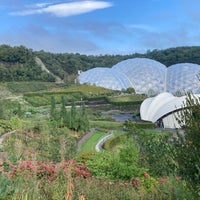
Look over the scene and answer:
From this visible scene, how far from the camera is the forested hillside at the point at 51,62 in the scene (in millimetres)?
79000

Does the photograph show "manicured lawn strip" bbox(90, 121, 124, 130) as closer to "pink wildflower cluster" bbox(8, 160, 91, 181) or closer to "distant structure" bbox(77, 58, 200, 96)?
"pink wildflower cluster" bbox(8, 160, 91, 181)

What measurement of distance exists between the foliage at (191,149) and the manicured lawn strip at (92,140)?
18325 millimetres

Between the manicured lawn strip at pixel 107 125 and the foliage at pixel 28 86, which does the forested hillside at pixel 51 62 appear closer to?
the foliage at pixel 28 86

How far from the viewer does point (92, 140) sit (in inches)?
1081

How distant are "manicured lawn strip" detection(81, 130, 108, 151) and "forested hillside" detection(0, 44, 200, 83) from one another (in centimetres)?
4763

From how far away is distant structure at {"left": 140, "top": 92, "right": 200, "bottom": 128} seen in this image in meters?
39.4

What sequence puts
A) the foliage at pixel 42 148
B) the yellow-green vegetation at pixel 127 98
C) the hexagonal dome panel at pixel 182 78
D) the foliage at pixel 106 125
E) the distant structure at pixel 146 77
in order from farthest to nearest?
the distant structure at pixel 146 77, the hexagonal dome panel at pixel 182 78, the yellow-green vegetation at pixel 127 98, the foliage at pixel 106 125, the foliage at pixel 42 148

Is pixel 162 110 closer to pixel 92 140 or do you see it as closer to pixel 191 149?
pixel 92 140

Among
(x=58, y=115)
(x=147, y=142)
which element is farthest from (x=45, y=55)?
(x=147, y=142)

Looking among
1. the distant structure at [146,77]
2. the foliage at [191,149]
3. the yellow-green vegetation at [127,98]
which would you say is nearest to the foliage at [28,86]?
the distant structure at [146,77]

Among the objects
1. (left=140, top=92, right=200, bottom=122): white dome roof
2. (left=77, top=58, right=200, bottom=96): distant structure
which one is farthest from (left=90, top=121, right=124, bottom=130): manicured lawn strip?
(left=77, top=58, right=200, bottom=96): distant structure

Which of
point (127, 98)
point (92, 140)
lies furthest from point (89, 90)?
point (92, 140)

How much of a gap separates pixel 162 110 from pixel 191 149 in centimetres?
3667

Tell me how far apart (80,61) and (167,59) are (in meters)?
22.9
